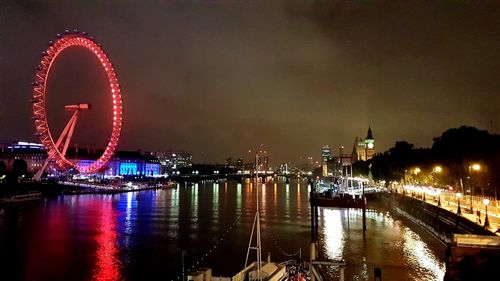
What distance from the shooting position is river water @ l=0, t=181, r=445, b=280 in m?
32.8

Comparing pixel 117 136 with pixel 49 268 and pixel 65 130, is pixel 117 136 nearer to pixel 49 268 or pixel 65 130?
pixel 65 130

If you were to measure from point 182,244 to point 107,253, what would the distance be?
7548mm

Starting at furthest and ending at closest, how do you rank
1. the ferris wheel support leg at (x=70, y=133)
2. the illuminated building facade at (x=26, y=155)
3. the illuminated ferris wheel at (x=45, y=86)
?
the illuminated building facade at (x=26, y=155), the ferris wheel support leg at (x=70, y=133), the illuminated ferris wheel at (x=45, y=86)

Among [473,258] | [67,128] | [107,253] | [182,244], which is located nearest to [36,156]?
[67,128]

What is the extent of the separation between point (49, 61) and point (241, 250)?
53461 millimetres

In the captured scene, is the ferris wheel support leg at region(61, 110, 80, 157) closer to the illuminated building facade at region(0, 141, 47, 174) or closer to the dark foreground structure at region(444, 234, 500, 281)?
the illuminated building facade at region(0, 141, 47, 174)

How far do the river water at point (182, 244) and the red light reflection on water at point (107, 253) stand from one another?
72 millimetres

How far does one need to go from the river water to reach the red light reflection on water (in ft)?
0.24

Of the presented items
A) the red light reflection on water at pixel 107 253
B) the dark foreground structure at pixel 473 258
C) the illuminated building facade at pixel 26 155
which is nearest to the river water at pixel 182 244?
the red light reflection on water at pixel 107 253

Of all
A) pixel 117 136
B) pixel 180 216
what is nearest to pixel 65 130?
pixel 117 136

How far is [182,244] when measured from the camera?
1730 inches

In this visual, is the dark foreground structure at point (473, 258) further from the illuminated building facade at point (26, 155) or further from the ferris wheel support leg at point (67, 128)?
the illuminated building facade at point (26, 155)

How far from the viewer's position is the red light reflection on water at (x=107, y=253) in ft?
105

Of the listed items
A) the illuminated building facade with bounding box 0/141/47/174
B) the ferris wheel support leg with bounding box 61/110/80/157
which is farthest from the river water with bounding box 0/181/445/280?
the illuminated building facade with bounding box 0/141/47/174
